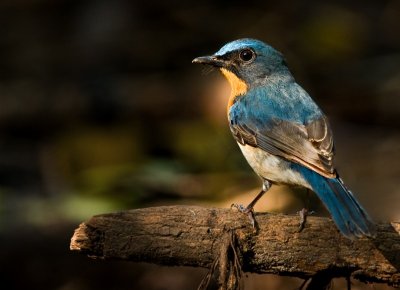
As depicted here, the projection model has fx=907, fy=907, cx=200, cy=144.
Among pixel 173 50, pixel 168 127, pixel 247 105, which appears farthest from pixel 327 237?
pixel 173 50

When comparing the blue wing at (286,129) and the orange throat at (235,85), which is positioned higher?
the orange throat at (235,85)

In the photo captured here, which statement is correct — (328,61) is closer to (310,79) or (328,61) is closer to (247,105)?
(310,79)

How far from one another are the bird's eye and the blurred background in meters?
1.37

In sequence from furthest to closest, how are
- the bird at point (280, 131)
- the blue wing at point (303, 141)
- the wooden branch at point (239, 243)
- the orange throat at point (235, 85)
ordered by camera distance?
the orange throat at point (235, 85) < the bird at point (280, 131) < the blue wing at point (303, 141) < the wooden branch at point (239, 243)

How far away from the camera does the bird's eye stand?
606 centimetres

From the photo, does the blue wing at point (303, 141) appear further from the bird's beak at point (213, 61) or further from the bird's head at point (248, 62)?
the bird's beak at point (213, 61)

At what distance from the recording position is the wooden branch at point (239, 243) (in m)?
4.31

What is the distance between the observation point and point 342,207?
180 inches

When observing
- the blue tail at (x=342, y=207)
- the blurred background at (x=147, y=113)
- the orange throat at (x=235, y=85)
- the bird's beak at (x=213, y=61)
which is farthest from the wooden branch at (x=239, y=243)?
the bird's beak at (x=213, y=61)

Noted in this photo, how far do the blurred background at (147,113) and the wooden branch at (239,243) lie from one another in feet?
4.28

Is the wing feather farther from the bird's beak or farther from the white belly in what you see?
the bird's beak

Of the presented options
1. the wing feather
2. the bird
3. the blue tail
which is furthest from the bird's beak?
the blue tail

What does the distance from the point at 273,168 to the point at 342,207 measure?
785mm

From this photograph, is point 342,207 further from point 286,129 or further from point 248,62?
point 248,62
